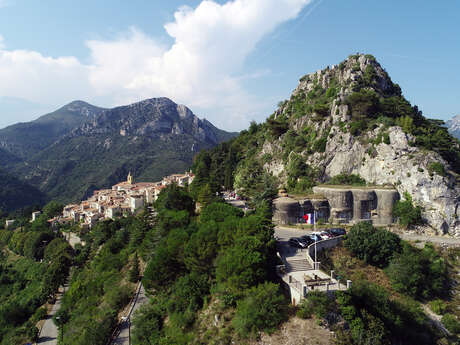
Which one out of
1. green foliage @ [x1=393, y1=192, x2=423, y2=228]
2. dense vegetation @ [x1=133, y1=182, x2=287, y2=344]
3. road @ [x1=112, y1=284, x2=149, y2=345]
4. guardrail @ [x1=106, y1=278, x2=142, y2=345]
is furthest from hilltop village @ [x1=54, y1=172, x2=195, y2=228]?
green foliage @ [x1=393, y1=192, x2=423, y2=228]

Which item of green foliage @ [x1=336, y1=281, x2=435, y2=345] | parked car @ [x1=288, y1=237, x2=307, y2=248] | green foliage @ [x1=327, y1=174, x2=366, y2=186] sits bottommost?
green foliage @ [x1=336, y1=281, x2=435, y2=345]

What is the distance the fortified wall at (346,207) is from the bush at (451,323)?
11.1 meters

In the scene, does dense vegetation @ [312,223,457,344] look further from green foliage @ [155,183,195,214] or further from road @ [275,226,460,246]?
green foliage @ [155,183,195,214]

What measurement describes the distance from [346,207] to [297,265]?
44.7ft

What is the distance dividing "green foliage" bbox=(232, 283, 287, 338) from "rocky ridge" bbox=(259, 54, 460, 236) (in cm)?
2216

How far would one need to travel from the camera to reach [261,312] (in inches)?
520

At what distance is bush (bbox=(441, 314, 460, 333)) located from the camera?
59.3 feet

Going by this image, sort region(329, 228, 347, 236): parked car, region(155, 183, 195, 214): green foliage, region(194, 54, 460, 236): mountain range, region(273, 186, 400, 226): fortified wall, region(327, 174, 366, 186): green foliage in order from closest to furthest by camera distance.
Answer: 1. region(329, 228, 347, 236): parked car
2. region(194, 54, 460, 236): mountain range
3. region(273, 186, 400, 226): fortified wall
4. region(155, 183, 195, 214): green foliage
5. region(327, 174, 366, 186): green foliage

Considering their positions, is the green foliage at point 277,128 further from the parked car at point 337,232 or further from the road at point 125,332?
the road at point 125,332

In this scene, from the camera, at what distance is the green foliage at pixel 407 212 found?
27.4m

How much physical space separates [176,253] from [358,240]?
49.0 ft

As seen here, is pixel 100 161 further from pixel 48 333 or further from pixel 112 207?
pixel 48 333

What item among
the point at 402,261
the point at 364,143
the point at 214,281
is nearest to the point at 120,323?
the point at 214,281

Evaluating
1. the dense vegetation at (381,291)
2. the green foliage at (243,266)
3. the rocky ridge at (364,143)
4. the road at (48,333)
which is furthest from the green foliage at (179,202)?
the road at (48,333)
